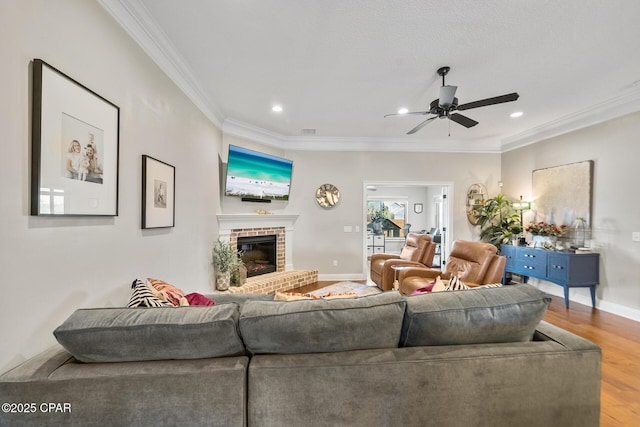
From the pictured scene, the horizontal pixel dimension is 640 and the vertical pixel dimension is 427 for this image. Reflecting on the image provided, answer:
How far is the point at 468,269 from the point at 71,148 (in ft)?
12.6

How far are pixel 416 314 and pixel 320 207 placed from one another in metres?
4.38

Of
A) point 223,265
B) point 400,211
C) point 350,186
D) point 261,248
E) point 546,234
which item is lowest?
point 223,265

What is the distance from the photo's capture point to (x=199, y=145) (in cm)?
353

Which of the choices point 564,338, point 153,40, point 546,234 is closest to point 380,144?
point 546,234

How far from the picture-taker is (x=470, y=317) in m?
1.27

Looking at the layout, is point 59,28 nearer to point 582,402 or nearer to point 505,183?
point 582,402

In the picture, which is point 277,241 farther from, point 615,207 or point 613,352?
point 615,207

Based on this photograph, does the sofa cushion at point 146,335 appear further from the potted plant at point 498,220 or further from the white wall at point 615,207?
the potted plant at point 498,220

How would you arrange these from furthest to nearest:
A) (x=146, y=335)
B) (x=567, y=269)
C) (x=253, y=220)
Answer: (x=253, y=220)
(x=567, y=269)
(x=146, y=335)

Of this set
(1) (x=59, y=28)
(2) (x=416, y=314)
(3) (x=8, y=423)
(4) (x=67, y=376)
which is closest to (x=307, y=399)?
(2) (x=416, y=314)

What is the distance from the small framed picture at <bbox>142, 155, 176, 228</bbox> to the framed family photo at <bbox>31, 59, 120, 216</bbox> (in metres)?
0.36

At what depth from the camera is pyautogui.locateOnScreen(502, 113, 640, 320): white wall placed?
11.6 ft

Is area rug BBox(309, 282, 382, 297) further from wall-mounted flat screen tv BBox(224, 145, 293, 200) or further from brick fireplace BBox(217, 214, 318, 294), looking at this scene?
wall-mounted flat screen tv BBox(224, 145, 293, 200)
